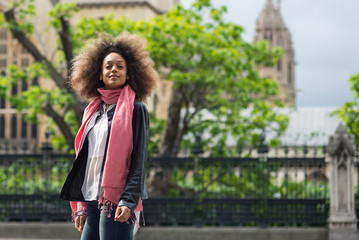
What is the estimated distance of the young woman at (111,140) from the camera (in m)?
3.54

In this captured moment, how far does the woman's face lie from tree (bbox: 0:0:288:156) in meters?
9.96

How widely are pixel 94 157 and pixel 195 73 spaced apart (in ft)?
35.1

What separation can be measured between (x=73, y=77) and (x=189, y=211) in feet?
25.8

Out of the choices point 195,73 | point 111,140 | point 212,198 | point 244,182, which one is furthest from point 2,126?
point 111,140

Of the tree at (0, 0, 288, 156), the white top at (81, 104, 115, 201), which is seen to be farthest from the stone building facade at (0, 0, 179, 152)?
the white top at (81, 104, 115, 201)

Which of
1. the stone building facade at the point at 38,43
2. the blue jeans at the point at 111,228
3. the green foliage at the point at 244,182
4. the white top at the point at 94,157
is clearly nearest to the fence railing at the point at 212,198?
the green foliage at the point at 244,182

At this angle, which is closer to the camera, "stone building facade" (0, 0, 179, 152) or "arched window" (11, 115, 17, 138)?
"stone building facade" (0, 0, 179, 152)

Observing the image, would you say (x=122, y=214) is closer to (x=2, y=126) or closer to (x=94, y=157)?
(x=94, y=157)

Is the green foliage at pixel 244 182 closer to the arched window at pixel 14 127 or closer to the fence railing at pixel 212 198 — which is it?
the fence railing at pixel 212 198

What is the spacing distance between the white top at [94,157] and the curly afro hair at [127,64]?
26 cm

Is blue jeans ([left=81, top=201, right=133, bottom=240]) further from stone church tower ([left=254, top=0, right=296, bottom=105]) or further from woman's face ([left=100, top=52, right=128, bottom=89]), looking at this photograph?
stone church tower ([left=254, top=0, right=296, bottom=105])

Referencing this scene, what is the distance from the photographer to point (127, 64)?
12.8 ft

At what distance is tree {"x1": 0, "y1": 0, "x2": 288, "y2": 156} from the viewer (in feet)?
47.2

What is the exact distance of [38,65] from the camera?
50.2 feet
